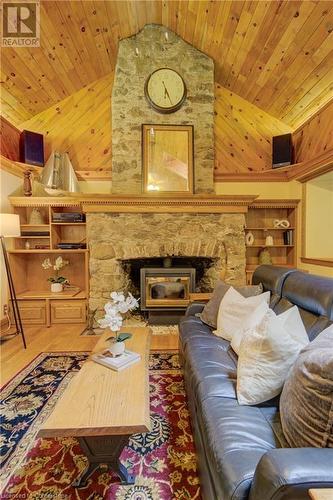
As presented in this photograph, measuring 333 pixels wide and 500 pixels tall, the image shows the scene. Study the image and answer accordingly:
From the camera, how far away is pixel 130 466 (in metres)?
1.53

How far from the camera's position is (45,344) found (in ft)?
10.7

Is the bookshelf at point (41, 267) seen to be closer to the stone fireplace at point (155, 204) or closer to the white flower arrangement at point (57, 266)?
the white flower arrangement at point (57, 266)

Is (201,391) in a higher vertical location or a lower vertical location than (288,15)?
lower

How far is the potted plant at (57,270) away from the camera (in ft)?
13.6

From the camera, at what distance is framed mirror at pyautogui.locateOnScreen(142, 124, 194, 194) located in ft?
13.5

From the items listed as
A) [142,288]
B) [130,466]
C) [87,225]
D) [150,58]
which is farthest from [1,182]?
[130,466]

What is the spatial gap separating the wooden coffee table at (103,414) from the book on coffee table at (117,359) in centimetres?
3

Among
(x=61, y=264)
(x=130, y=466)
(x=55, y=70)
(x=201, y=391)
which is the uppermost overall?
(x=55, y=70)

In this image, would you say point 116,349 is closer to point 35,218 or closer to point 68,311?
point 68,311

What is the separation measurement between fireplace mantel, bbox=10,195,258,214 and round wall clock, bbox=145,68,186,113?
1394 millimetres

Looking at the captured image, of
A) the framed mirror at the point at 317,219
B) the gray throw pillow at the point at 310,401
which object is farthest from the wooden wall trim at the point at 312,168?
the gray throw pillow at the point at 310,401

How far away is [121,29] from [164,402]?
4494mm

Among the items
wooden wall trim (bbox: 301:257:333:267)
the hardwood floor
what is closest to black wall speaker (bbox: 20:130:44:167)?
the hardwood floor

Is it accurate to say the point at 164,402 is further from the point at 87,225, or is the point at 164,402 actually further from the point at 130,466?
the point at 87,225
